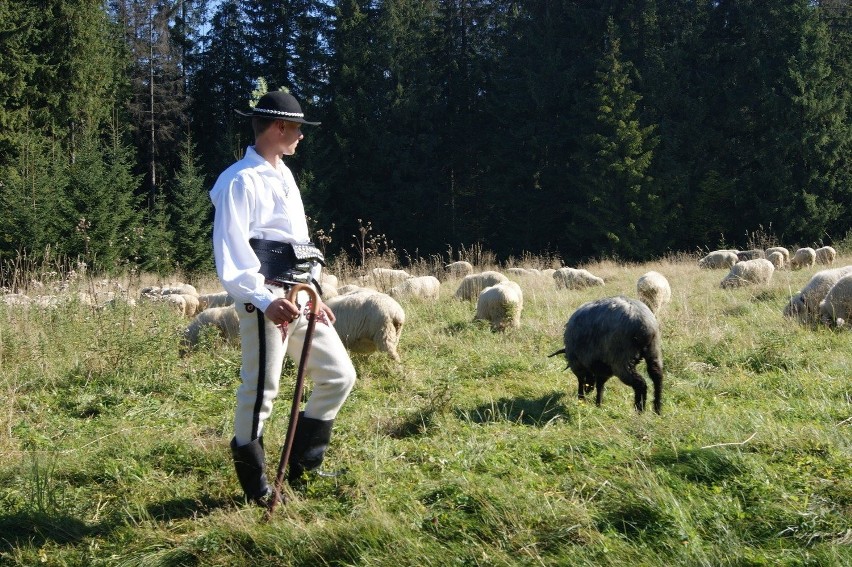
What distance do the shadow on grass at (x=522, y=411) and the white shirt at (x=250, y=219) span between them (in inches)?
90.6

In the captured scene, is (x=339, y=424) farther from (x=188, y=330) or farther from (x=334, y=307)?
(x=188, y=330)

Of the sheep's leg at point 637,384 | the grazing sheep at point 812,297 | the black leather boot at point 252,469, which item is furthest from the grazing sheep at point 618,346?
the grazing sheep at point 812,297

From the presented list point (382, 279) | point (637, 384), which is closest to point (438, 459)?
point (637, 384)

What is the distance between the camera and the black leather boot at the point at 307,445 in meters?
4.15

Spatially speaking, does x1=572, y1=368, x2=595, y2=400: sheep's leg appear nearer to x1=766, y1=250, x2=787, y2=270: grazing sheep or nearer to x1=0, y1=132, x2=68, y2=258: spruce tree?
x1=766, y1=250, x2=787, y2=270: grazing sheep

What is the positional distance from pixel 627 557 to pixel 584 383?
327 centimetres

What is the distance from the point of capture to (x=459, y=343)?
353 inches

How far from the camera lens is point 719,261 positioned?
19.0 meters

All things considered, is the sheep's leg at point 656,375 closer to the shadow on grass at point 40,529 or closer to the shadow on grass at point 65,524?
the shadow on grass at point 65,524

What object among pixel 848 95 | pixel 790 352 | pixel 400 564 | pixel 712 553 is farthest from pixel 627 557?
pixel 848 95

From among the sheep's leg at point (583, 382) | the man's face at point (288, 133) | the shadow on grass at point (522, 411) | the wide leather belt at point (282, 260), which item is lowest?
the shadow on grass at point (522, 411)

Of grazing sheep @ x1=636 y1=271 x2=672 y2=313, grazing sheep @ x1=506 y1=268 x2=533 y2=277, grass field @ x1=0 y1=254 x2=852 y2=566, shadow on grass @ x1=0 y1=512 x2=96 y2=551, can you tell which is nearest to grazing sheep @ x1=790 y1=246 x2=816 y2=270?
grazing sheep @ x1=506 y1=268 x2=533 y2=277

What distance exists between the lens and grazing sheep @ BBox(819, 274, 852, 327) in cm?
901

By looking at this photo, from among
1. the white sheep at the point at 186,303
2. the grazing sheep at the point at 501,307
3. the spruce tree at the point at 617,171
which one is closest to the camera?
the grazing sheep at the point at 501,307
